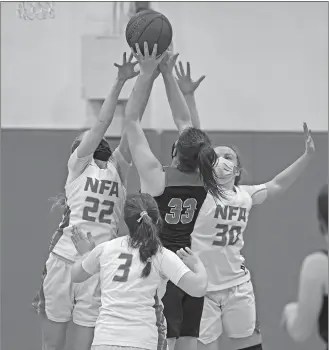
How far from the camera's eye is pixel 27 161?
21.2 ft

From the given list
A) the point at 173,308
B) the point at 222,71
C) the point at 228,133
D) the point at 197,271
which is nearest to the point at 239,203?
the point at 173,308

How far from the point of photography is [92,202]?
178 inches

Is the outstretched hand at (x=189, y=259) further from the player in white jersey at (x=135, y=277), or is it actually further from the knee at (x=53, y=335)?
the knee at (x=53, y=335)

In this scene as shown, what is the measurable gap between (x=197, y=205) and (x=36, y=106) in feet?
9.34

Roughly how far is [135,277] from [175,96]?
1323 millimetres

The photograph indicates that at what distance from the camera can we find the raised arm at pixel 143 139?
13.6 feet

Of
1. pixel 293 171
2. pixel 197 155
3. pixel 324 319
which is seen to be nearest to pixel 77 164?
pixel 197 155

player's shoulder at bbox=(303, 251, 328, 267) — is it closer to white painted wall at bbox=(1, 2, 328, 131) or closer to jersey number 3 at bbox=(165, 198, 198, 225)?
jersey number 3 at bbox=(165, 198, 198, 225)

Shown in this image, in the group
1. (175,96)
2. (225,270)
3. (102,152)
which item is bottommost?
(225,270)

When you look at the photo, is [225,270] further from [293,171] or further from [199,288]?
[199,288]

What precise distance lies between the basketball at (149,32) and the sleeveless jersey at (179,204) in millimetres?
737

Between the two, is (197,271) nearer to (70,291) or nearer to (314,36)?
(70,291)

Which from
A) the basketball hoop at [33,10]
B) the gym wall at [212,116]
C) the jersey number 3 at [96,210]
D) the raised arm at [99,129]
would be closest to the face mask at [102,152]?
the raised arm at [99,129]

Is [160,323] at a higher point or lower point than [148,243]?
lower
